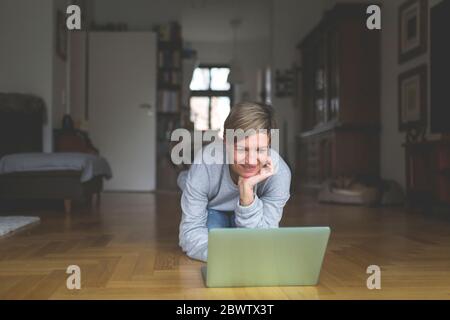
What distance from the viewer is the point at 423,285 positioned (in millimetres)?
1454

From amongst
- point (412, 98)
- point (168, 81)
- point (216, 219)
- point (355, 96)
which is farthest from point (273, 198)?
point (168, 81)

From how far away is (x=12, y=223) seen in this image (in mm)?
2746

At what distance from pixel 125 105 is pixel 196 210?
5146 millimetres

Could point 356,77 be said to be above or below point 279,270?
above

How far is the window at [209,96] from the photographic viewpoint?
1058 cm

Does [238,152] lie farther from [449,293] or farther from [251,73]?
[251,73]

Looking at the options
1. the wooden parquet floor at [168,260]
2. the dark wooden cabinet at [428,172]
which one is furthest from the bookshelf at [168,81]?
the wooden parquet floor at [168,260]

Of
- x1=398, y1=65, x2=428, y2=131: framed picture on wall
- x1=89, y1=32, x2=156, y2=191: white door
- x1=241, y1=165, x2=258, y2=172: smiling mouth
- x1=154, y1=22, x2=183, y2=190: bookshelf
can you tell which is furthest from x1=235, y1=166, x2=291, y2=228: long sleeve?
x1=154, y1=22, x2=183, y2=190: bookshelf

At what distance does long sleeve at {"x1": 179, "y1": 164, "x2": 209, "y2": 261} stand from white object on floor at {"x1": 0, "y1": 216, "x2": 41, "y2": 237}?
1.07 meters

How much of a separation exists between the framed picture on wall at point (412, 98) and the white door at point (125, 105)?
311 cm

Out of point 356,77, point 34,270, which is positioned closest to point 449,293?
point 34,270

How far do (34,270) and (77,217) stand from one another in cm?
173
